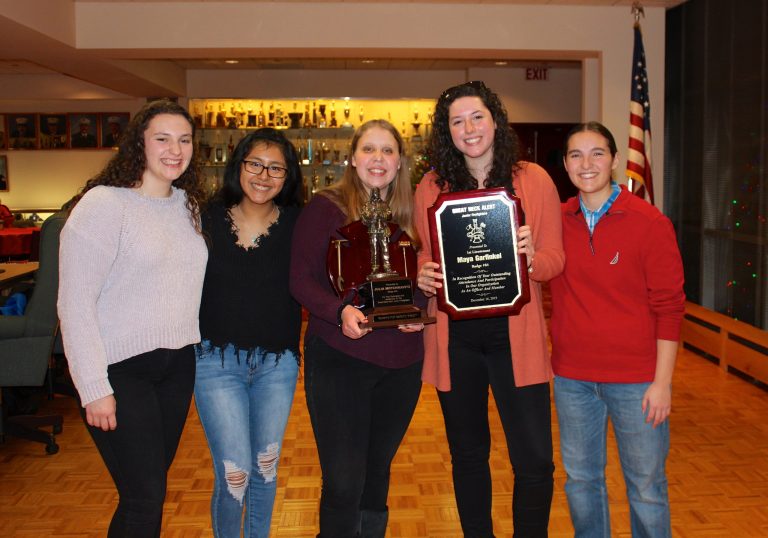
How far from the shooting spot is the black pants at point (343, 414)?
225cm

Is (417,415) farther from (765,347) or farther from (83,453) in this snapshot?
(765,347)

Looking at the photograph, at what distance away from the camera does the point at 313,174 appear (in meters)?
10.6

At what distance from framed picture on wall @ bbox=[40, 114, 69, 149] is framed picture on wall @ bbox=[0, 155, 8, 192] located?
0.71 meters

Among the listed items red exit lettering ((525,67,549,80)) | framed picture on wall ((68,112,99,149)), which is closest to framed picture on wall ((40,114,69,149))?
framed picture on wall ((68,112,99,149))

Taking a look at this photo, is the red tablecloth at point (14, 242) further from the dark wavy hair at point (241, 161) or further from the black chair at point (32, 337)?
the dark wavy hair at point (241, 161)

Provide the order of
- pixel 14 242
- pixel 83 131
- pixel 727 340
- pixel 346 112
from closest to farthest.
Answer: pixel 727 340, pixel 14 242, pixel 346 112, pixel 83 131

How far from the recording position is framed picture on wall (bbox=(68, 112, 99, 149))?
1249 centimetres

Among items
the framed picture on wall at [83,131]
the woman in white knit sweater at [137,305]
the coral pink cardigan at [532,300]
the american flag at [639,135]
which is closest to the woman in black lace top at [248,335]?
the woman in white knit sweater at [137,305]

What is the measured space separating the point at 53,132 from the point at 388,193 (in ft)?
39.1

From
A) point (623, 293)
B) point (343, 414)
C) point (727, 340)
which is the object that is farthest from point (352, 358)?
point (727, 340)

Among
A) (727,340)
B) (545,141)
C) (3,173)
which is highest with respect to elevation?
(545,141)

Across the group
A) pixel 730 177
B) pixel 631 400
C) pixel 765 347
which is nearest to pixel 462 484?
pixel 631 400

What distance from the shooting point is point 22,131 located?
12.6m

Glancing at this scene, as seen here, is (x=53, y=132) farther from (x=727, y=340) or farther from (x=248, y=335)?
(x=248, y=335)
